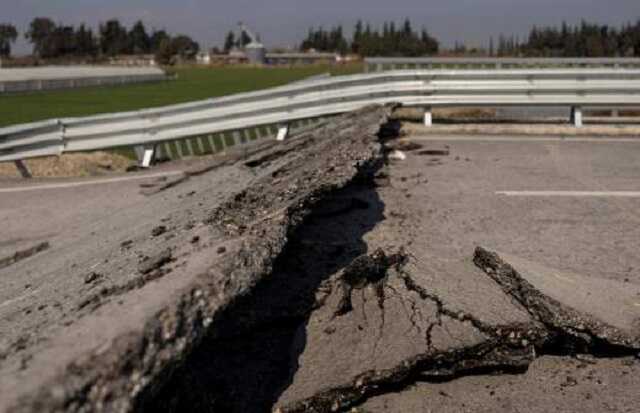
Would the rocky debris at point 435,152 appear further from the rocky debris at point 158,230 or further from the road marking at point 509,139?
the rocky debris at point 158,230

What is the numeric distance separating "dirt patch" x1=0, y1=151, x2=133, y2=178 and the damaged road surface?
594cm

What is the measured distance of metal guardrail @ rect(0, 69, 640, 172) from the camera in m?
9.70

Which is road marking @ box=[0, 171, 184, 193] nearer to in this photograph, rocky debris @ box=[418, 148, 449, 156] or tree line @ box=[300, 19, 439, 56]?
rocky debris @ box=[418, 148, 449, 156]

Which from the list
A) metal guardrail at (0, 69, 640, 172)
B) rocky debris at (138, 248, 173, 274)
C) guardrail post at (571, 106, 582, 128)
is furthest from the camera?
guardrail post at (571, 106, 582, 128)

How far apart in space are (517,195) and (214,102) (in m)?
4.92

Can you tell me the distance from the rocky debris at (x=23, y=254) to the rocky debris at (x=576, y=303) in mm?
3473

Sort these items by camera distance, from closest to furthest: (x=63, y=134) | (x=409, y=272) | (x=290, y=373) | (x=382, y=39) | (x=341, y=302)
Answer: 1. (x=290, y=373)
2. (x=341, y=302)
3. (x=409, y=272)
4. (x=63, y=134)
5. (x=382, y=39)

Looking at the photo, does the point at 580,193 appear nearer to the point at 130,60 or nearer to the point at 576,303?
the point at 576,303

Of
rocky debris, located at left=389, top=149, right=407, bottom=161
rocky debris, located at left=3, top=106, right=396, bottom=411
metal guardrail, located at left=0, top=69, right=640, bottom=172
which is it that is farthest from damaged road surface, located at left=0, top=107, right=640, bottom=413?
metal guardrail, located at left=0, top=69, right=640, bottom=172

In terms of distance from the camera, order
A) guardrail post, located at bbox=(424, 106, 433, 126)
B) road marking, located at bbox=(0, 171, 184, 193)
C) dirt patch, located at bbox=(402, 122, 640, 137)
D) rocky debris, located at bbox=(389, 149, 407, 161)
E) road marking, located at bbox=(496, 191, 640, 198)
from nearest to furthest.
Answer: road marking, located at bbox=(496, 191, 640, 198)
rocky debris, located at bbox=(389, 149, 407, 161)
road marking, located at bbox=(0, 171, 184, 193)
dirt patch, located at bbox=(402, 122, 640, 137)
guardrail post, located at bbox=(424, 106, 433, 126)

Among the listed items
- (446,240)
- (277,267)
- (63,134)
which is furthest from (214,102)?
(277,267)

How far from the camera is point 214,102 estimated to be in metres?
10.1

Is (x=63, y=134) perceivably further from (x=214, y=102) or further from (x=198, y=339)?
(x=198, y=339)

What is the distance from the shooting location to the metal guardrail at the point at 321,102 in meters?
9.70
